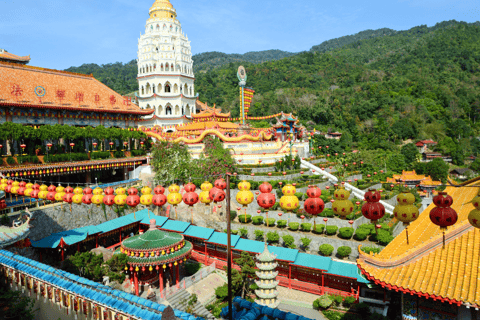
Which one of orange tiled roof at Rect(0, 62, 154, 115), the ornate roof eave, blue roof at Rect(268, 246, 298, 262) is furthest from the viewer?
orange tiled roof at Rect(0, 62, 154, 115)

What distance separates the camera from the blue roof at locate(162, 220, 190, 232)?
20.4m

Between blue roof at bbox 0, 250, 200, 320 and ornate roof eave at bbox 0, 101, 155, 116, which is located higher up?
ornate roof eave at bbox 0, 101, 155, 116

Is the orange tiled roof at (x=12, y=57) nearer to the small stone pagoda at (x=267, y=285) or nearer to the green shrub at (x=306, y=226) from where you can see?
the green shrub at (x=306, y=226)

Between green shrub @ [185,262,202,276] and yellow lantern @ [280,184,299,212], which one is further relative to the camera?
green shrub @ [185,262,202,276]

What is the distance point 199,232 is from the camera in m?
19.8

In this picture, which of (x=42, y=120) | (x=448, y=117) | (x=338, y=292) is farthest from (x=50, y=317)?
(x=448, y=117)

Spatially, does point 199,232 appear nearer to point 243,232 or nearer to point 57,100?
point 243,232

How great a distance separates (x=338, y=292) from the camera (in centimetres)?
1612

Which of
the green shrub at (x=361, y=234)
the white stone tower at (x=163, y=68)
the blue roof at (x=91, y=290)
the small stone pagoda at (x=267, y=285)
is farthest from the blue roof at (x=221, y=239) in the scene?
the white stone tower at (x=163, y=68)

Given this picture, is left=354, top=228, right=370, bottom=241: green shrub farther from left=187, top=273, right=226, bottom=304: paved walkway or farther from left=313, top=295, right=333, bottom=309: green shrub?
left=187, top=273, right=226, bottom=304: paved walkway

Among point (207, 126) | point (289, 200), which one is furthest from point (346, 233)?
point (207, 126)

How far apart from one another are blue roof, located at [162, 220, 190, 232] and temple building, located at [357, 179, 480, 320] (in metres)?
14.8

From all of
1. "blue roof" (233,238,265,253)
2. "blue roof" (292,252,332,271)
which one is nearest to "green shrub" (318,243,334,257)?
"blue roof" (292,252,332,271)

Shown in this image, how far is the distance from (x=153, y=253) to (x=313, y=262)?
28.0ft
